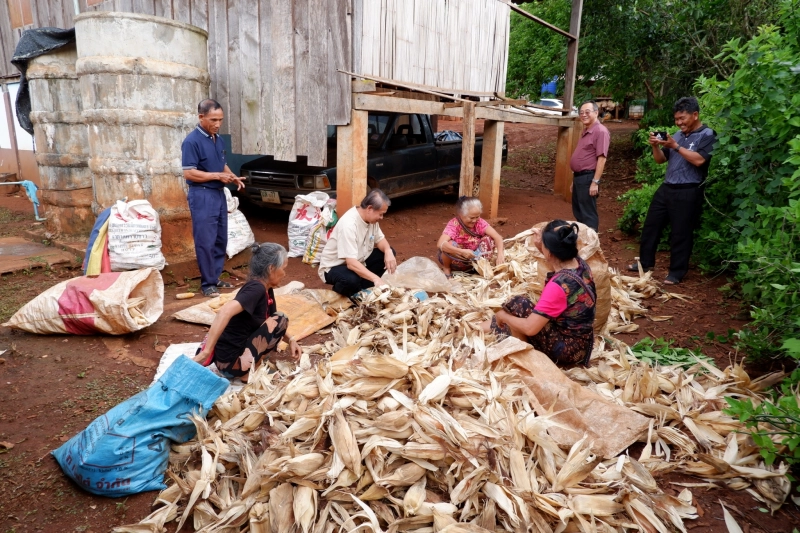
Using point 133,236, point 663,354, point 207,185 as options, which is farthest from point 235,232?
point 663,354

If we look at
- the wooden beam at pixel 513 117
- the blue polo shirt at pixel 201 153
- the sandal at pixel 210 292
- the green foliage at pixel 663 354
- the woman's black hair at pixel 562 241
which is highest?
the wooden beam at pixel 513 117

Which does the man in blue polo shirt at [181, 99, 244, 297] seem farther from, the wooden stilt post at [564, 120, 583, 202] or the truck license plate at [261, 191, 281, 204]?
the wooden stilt post at [564, 120, 583, 202]

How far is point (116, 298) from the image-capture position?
4.53 m

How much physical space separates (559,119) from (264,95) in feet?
21.5

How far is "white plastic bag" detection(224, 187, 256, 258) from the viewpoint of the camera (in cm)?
701

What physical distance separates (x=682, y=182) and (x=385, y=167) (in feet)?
16.5

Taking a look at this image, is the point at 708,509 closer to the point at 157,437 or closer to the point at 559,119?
the point at 157,437

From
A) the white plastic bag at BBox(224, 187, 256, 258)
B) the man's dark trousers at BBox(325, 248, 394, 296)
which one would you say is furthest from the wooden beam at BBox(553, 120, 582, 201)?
the man's dark trousers at BBox(325, 248, 394, 296)

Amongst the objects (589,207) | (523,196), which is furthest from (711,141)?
(523,196)

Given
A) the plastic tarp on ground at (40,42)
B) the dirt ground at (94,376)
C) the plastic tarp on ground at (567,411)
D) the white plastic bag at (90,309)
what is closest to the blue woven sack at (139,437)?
the dirt ground at (94,376)

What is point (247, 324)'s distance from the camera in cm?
389

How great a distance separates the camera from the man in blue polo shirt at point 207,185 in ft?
18.5

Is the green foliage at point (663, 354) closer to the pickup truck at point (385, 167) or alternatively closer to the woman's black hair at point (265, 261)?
the woman's black hair at point (265, 261)

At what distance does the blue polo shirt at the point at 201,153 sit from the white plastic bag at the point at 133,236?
63 centimetres
